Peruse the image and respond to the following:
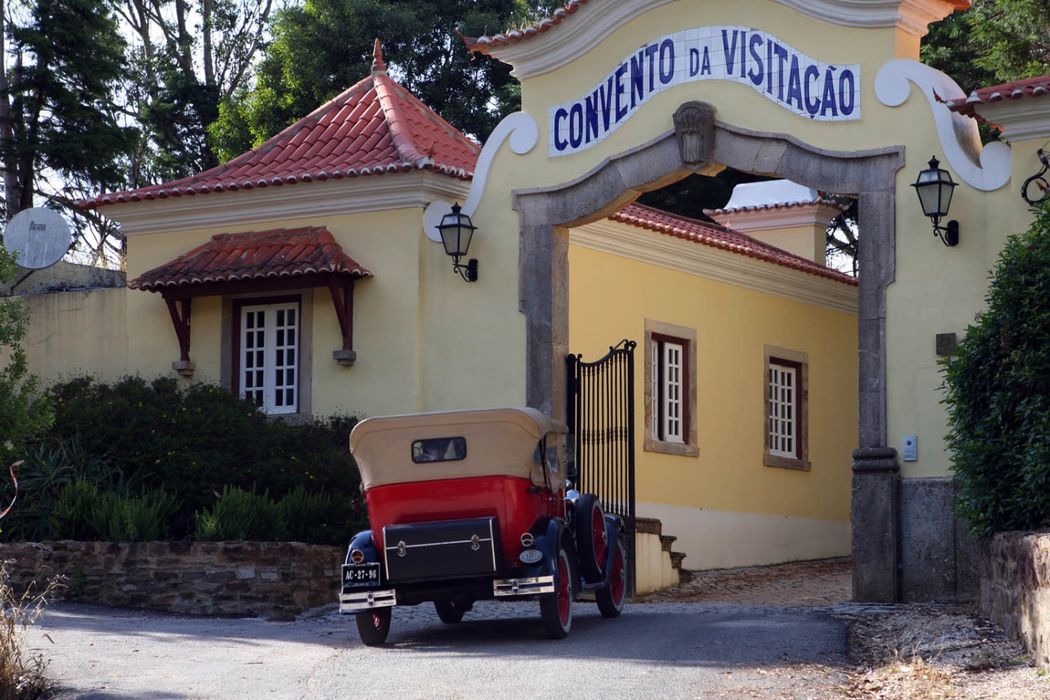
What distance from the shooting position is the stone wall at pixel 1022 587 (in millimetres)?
10398

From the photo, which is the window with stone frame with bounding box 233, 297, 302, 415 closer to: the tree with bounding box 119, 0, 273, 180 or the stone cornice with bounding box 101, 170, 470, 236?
the stone cornice with bounding box 101, 170, 470, 236

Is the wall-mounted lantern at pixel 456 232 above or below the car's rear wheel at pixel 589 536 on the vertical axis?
above

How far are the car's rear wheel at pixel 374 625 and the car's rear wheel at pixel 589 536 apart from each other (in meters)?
1.72

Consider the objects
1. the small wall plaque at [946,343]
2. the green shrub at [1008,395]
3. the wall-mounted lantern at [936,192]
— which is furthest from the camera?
the small wall plaque at [946,343]

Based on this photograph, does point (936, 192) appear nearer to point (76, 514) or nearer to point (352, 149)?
point (352, 149)

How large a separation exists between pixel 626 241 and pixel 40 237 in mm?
7566

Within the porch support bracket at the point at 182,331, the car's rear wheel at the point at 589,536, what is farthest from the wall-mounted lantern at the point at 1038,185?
the porch support bracket at the point at 182,331

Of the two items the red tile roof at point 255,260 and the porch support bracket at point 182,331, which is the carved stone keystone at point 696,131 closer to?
the red tile roof at point 255,260

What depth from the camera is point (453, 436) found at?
42.3 ft

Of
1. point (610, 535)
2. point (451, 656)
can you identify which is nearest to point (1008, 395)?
point (610, 535)

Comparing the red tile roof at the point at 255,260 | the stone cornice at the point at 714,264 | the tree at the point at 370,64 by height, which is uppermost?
the tree at the point at 370,64

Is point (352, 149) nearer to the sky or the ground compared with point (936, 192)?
nearer to the sky

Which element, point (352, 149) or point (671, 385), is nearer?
point (352, 149)

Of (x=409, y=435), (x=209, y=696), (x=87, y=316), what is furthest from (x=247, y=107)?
(x=209, y=696)
